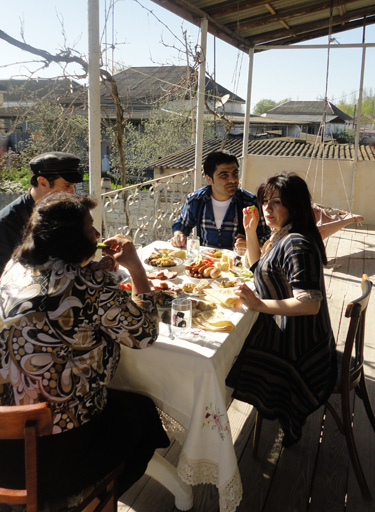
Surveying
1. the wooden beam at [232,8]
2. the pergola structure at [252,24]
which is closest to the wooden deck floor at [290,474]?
the pergola structure at [252,24]

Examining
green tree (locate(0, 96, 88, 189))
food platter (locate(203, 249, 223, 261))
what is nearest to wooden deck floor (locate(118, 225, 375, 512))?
food platter (locate(203, 249, 223, 261))

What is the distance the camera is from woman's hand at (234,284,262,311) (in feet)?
5.96

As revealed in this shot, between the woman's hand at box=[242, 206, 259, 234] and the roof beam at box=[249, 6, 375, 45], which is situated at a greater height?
the roof beam at box=[249, 6, 375, 45]

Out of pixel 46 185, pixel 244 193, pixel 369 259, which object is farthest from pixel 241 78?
pixel 46 185

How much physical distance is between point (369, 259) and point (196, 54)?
2994mm

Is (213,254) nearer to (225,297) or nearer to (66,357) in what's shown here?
(225,297)

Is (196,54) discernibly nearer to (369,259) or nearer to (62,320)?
(369,259)

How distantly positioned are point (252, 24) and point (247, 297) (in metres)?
4.46

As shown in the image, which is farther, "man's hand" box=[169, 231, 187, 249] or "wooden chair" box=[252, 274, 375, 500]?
"man's hand" box=[169, 231, 187, 249]

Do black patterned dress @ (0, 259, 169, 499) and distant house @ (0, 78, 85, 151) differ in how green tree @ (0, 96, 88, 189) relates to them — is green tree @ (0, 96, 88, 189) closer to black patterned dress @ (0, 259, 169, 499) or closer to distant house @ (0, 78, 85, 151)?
distant house @ (0, 78, 85, 151)

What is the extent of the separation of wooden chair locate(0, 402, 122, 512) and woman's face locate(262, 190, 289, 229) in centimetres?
123

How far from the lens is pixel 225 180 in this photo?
10.1 ft

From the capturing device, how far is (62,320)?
1264mm

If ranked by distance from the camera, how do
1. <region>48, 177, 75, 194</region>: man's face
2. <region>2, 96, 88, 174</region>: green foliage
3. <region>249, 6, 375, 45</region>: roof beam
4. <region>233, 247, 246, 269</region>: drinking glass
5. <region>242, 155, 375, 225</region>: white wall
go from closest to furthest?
<region>48, 177, 75, 194</region>: man's face, <region>233, 247, 246, 269</region>: drinking glass, <region>249, 6, 375, 45</region>: roof beam, <region>2, 96, 88, 174</region>: green foliage, <region>242, 155, 375, 225</region>: white wall
